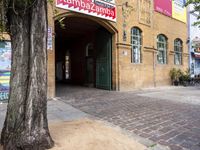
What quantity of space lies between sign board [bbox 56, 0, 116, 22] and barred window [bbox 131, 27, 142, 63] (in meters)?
2.19

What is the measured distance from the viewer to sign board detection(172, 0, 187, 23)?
58.1ft

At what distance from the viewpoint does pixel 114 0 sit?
40.0 feet

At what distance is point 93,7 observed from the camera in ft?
35.9

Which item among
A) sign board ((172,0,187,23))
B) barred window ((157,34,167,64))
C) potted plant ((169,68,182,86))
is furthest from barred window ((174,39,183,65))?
sign board ((172,0,187,23))

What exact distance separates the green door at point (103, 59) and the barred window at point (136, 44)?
1.71 m

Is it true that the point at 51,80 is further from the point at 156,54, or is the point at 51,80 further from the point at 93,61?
the point at 156,54

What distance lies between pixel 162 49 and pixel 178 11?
4400mm

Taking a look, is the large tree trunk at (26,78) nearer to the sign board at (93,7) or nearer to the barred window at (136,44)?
the sign board at (93,7)

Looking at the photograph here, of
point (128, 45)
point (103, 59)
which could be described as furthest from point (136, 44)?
point (103, 59)

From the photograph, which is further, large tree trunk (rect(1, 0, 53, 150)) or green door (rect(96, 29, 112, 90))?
green door (rect(96, 29, 112, 90))

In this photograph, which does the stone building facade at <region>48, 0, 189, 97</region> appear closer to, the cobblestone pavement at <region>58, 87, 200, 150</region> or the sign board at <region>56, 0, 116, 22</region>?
the sign board at <region>56, 0, 116, 22</region>

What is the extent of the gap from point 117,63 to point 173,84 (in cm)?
738

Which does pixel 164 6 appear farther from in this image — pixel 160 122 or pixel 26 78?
pixel 26 78

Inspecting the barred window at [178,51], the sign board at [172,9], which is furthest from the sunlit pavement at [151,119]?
the barred window at [178,51]
